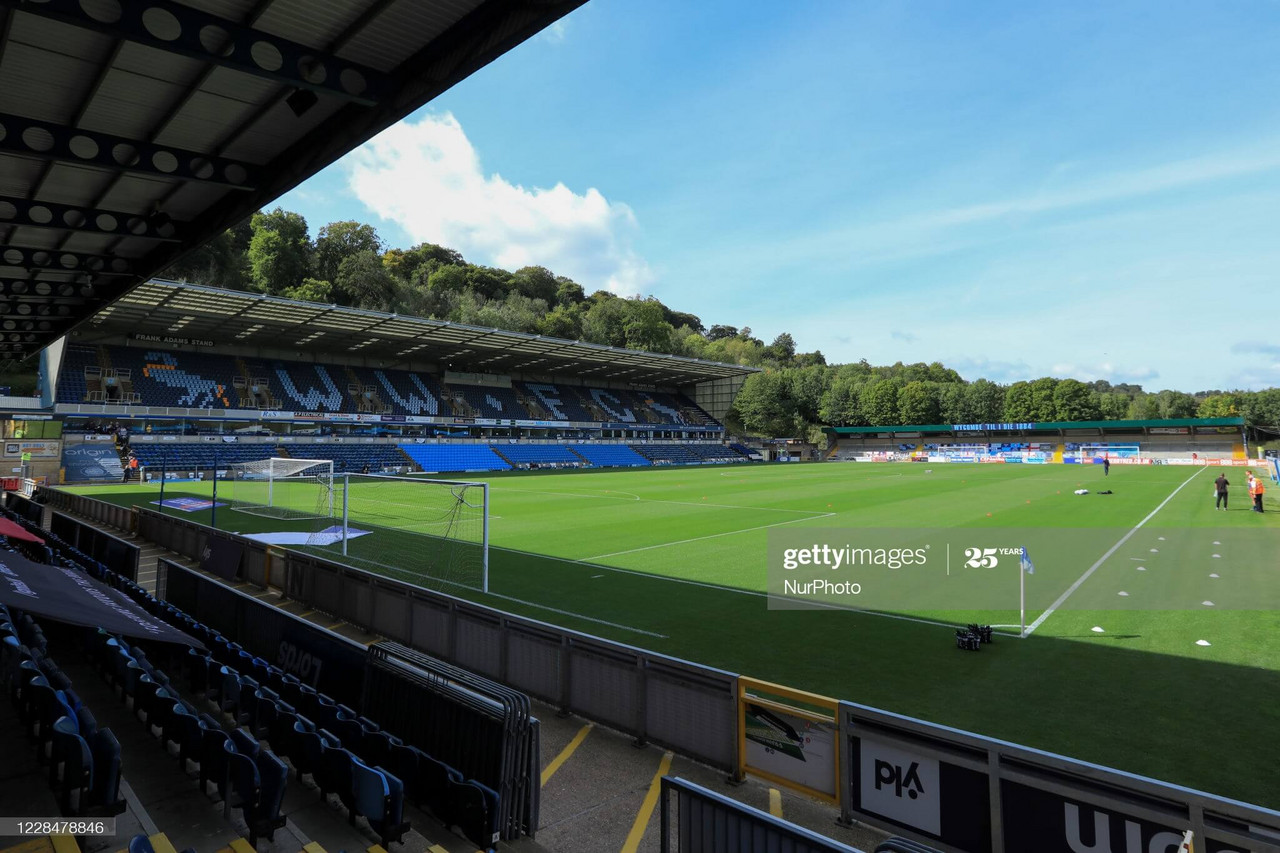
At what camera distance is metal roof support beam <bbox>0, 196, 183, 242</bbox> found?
32.9 feet

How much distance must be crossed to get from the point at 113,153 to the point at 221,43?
344cm

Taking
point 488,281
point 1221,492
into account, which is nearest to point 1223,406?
point 1221,492

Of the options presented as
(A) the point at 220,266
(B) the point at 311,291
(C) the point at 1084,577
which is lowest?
(C) the point at 1084,577

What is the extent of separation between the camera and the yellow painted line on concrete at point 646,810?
5125 mm

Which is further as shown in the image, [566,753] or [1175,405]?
[1175,405]

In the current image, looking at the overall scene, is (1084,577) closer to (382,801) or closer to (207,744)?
(382,801)

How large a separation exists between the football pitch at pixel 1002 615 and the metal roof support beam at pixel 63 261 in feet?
27.9

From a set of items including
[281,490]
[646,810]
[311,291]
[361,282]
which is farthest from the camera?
[361,282]

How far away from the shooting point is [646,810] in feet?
18.5

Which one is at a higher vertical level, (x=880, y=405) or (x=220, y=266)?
(x=220, y=266)

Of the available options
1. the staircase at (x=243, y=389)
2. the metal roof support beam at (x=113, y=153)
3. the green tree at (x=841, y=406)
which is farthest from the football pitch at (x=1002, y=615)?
the green tree at (x=841, y=406)

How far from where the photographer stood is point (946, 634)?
1096 centimetres

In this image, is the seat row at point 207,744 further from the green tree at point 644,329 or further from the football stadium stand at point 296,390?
the green tree at point 644,329

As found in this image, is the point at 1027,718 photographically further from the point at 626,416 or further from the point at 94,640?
the point at 626,416
